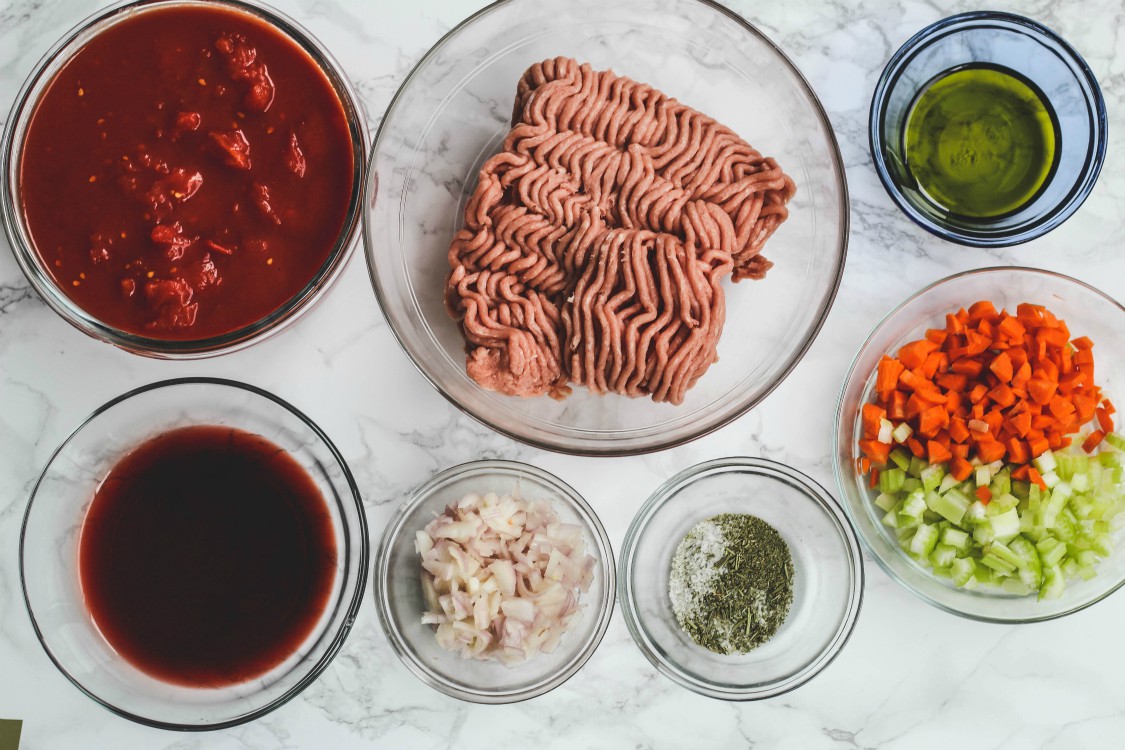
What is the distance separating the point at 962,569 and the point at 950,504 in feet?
0.71

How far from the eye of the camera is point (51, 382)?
288 centimetres

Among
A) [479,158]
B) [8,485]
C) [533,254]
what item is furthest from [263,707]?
[479,158]

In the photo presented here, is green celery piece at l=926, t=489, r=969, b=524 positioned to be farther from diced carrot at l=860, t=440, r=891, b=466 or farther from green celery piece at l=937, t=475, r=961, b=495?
diced carrot at l=860, t=440, r=891, b=466

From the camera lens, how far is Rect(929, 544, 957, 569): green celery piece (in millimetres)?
2830

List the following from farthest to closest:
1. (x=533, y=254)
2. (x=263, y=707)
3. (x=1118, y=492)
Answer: (x=1118, y=492)
(x=263, y=707)
(x=533, y=254)

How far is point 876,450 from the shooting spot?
285cm

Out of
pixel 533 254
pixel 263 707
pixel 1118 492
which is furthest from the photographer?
pixel 1118 492

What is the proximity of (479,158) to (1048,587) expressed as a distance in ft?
7.27

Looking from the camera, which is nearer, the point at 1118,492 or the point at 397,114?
the point at 397,114

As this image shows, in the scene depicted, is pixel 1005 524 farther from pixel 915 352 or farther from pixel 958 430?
pixel 915 352

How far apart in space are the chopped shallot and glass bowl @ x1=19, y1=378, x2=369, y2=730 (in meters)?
0.24

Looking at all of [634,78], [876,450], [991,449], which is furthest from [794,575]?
[634,78]

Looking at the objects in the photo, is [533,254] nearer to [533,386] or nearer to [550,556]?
[533,386]

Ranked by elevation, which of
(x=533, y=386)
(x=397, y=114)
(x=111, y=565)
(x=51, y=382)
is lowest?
(x=111, y=565)
